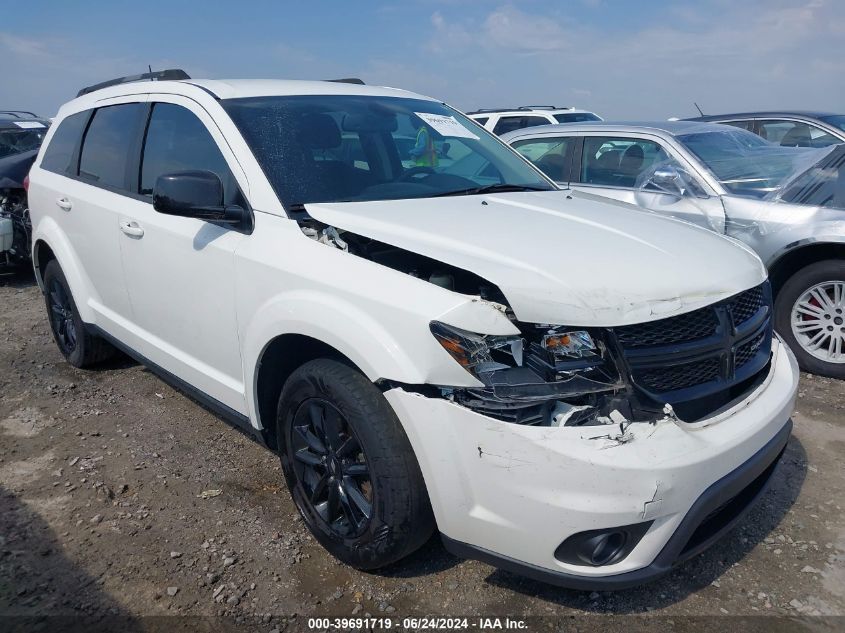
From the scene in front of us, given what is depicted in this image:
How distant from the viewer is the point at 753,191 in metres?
4.91

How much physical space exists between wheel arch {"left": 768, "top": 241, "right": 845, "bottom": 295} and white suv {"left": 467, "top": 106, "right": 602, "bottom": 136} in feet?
26.9

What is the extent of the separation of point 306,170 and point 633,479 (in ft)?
5.89

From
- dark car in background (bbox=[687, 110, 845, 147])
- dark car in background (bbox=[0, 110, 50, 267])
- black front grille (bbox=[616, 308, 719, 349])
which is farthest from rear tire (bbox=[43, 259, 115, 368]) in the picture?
dark car in background (bbox=[687, 110, 845, 147])

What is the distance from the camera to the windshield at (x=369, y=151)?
2877 millimetres

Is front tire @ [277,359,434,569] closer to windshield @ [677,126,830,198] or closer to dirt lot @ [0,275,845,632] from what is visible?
dirt lot @ [0,275,845,632]

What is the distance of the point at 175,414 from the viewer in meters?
4.11

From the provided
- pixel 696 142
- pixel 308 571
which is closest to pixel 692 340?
pixel 308 571

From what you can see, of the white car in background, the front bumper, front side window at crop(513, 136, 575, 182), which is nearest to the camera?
the front bumper

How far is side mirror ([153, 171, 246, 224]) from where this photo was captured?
8.81 ft

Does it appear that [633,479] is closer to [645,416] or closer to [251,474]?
[645,416]

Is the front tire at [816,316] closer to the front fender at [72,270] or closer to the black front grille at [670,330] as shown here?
the black front grille at [670,330]

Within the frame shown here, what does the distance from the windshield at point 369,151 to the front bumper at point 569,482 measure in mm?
1142

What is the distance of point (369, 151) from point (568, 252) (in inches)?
50.9

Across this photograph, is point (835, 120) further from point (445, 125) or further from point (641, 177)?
point (445, 125)
